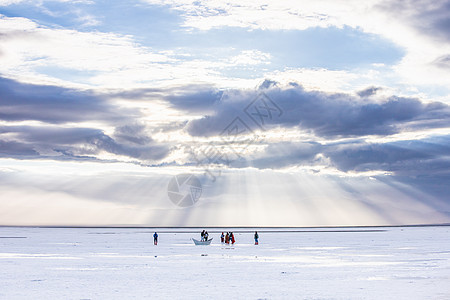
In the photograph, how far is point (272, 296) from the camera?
2225 cm

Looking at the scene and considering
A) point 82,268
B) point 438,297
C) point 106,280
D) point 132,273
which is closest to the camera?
point 438,297

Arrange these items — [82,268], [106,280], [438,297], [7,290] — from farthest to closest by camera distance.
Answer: [82,268] < [106,280] < [7,290] < [438,297]

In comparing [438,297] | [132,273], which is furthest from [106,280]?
[438,297]

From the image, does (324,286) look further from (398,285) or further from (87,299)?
(87,299)

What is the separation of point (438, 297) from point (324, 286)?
5636 mm

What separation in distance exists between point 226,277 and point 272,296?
745 centimetres

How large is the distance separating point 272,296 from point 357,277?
27.7 ft

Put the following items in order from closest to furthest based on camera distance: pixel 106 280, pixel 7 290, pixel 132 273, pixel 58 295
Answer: pixel 58 295
pixel 7 290
pixel 106 280
pixel 132 273

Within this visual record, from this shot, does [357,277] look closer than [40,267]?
Yes

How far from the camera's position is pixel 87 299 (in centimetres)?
2156

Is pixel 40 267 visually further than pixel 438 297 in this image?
Yes

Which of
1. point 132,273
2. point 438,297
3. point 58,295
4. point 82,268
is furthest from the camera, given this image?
point 82,268

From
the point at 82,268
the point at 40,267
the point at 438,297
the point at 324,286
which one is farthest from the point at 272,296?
the point at 40,267

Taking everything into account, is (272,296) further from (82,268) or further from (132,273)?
(82,268)
